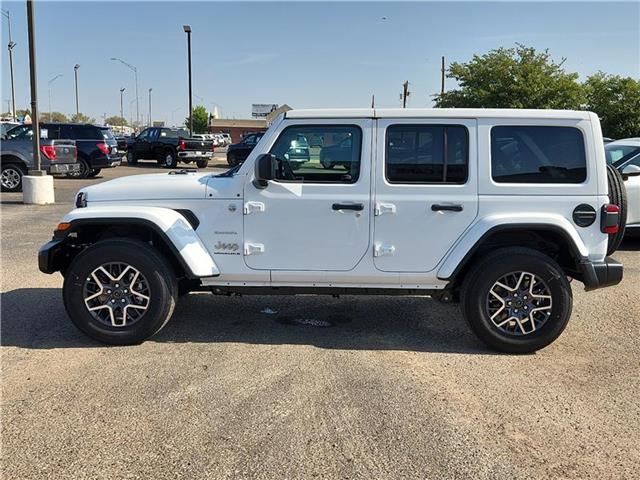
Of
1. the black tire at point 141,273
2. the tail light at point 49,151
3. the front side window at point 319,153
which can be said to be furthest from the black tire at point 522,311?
the tail light at point 49,151

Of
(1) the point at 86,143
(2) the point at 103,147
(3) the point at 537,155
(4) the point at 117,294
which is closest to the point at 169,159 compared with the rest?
(2) the point at 103,147

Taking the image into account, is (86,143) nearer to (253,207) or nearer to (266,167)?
(253,207)

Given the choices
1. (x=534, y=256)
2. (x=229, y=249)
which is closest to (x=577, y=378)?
(x=534, y=256)

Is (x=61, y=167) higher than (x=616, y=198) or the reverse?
higher

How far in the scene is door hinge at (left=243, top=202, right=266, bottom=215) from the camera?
4.63m

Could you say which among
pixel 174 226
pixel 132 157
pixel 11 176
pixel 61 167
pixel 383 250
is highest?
pixel 132 157

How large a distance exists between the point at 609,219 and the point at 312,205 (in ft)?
7.68

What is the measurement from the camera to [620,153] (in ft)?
29.3

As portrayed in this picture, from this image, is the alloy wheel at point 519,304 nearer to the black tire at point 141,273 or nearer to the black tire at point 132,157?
the black tire at point 141,273

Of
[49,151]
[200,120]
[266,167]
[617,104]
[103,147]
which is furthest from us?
[200,120]

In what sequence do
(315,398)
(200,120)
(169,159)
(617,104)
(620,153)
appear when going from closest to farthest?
1. (315,398)
2. (620,153)
3. (617,104)
4. (169,159)
5. (200,120)

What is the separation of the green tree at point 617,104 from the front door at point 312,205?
75.1 ft

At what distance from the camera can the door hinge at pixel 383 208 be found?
458cm

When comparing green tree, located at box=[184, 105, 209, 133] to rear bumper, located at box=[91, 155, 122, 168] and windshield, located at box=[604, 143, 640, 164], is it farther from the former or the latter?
windshield, located at box=[604, 143, 640, 164]
